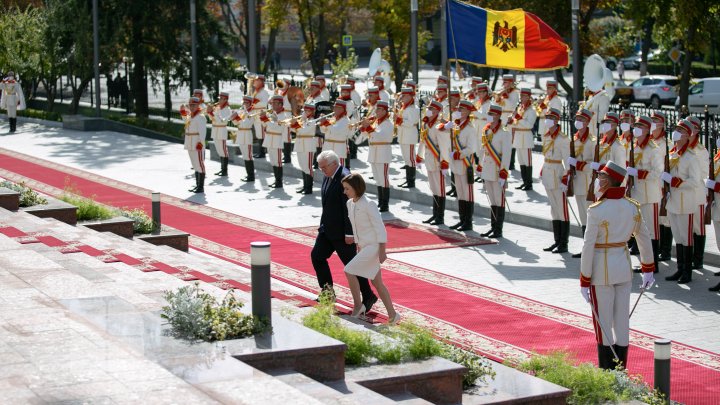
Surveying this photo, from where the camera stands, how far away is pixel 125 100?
45344 mm

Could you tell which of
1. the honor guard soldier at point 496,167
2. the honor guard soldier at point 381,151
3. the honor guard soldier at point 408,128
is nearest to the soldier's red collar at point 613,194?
the honor guard soldier at point 496,167

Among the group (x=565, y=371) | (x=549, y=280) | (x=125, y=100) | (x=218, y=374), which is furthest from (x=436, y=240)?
(x=125, y=100)

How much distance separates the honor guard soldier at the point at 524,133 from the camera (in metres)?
23.2

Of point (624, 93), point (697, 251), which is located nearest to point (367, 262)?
point (697, 251)

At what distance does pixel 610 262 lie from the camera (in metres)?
10.9

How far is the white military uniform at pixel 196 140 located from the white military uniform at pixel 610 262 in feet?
45.6

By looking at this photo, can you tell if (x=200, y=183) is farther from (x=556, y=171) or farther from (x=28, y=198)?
(x=556, y=171)

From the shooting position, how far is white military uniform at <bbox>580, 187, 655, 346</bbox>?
428 inches

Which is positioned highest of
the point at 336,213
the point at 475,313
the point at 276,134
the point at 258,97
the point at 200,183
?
the point at 258,97

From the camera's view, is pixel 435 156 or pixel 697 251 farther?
pixel 435 156

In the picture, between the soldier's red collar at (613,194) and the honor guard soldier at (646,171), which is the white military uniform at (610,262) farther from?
the honor guard soldier at (646,171)

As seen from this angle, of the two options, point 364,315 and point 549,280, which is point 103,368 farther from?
point 549,280

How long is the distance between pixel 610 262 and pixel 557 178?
6779 mm

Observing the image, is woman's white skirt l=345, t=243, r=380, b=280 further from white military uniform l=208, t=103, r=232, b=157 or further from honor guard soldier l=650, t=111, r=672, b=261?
→ white military uniform l=208, t=103, r=232, b=157
